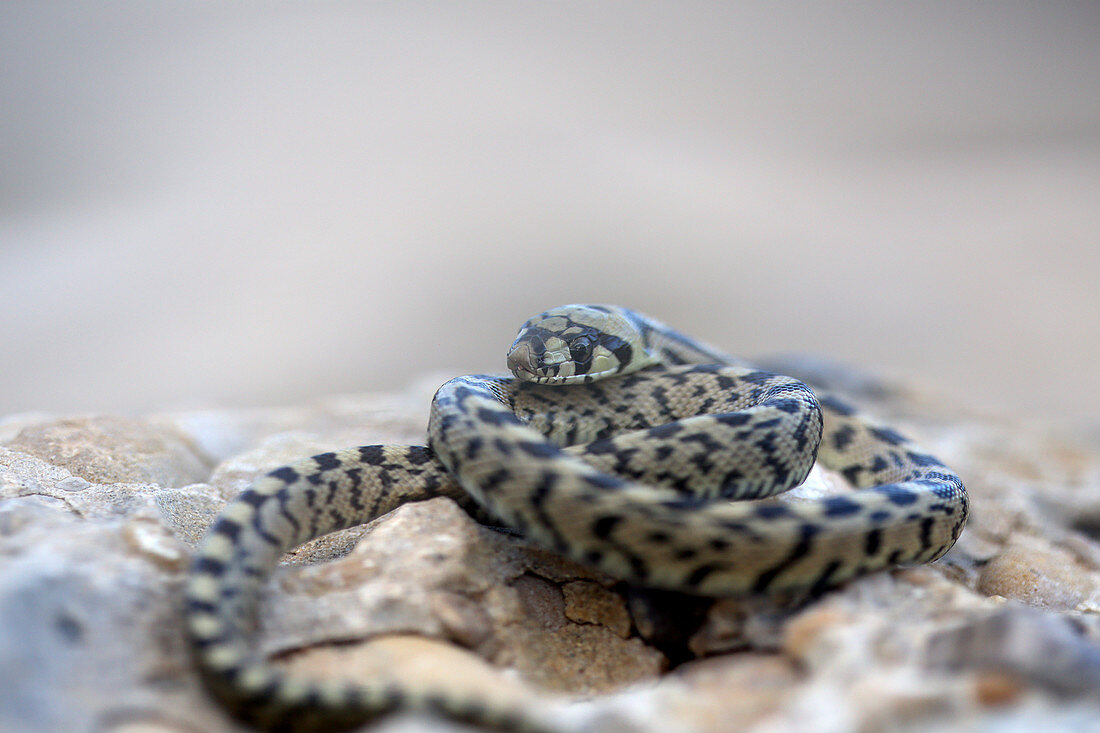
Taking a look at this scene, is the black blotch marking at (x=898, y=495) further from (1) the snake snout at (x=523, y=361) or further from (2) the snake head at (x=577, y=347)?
(1) the snake snout at (x=523, y=361)

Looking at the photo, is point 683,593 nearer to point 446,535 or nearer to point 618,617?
point 618,617

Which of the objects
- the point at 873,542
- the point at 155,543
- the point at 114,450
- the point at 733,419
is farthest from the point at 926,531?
the point at 114,450

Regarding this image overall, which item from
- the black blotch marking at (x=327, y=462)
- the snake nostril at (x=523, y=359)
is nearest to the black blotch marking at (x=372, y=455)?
the black blotch marking at (x=327, y=462)

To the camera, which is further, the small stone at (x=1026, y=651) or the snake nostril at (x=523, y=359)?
the snake nostril at (x=523, y=359)

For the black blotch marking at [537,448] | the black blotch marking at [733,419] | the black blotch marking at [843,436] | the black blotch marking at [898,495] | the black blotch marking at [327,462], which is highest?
the black blotch marking at [537,448]

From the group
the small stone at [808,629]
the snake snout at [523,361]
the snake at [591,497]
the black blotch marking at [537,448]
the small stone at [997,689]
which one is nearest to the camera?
the small stone at [997,689]

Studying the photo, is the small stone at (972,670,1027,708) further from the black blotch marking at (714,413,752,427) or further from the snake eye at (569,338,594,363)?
the snake eye at (569,338,594,363)

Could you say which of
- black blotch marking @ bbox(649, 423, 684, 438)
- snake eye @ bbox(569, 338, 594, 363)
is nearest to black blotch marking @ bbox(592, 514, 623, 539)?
black blotch marking @ bbox(649, 423, 684, 438)
